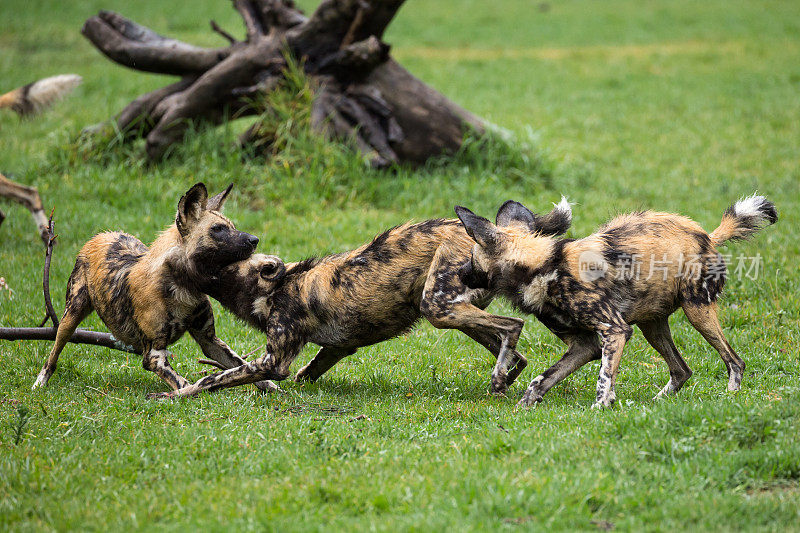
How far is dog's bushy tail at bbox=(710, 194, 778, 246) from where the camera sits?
5621mm

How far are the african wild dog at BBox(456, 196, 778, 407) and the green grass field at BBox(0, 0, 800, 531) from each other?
1.01ft

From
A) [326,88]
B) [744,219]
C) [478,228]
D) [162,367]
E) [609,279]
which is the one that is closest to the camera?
[609,279]

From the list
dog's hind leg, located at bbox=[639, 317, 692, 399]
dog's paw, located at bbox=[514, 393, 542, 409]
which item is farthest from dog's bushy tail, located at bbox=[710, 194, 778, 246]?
dog's paw, located at bbox=[514, 393, 542, 409]

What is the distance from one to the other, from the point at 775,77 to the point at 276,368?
48.6 feet

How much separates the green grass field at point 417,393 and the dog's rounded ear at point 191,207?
1152 mm

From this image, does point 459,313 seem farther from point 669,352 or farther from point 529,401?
point 669,352

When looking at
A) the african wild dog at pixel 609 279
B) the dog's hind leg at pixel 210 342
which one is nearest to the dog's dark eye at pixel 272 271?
the dog's hind leg at pixel 210 342

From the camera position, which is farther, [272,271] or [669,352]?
[272,271]

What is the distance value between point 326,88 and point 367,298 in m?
5.17

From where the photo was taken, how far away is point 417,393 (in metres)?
5.72

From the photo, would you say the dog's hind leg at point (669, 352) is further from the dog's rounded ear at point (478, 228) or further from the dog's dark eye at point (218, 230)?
the dog's dark eye at point (218, 230)

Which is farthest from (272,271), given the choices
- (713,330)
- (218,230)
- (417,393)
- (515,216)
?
(713,330)

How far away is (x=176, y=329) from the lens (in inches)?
235

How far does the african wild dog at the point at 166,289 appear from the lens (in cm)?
589
